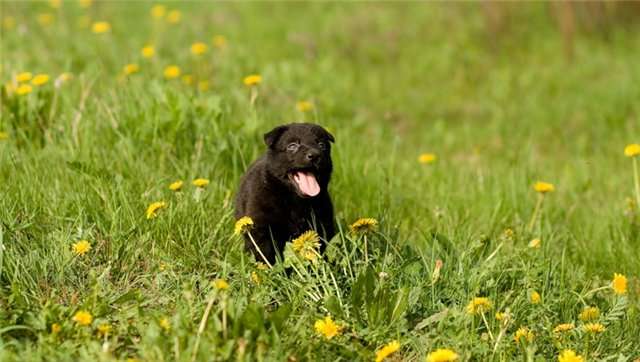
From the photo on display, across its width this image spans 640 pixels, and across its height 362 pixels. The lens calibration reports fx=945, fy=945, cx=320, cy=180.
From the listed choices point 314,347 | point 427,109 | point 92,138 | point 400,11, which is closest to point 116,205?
point 92,138

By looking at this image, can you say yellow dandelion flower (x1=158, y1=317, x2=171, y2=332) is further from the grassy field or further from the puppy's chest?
the puppy's chest

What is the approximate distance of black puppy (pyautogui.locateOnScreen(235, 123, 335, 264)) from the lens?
4.41m

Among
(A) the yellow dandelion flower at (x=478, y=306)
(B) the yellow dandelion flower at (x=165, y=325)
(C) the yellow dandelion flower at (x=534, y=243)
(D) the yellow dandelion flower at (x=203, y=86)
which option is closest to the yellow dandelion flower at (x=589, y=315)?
(A) the yellow dandelion flower at (x=478, y=306)

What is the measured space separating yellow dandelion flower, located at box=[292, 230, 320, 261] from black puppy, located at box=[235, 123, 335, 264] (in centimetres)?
32

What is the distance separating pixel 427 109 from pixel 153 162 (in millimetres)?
4047

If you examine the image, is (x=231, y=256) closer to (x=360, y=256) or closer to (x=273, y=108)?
(x=360, y=256)

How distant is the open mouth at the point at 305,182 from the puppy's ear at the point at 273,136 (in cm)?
17

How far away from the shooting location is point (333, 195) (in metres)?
5.54

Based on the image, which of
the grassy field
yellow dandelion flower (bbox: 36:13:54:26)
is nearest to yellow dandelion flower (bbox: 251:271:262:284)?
the grassy field

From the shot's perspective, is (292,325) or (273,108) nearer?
(292,325)

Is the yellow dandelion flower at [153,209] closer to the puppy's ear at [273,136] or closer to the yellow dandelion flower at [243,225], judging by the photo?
the yellow dandelion flower at [243,225]

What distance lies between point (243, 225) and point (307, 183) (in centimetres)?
43

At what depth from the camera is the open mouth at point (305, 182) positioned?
174 inches

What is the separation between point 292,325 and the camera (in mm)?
3715
